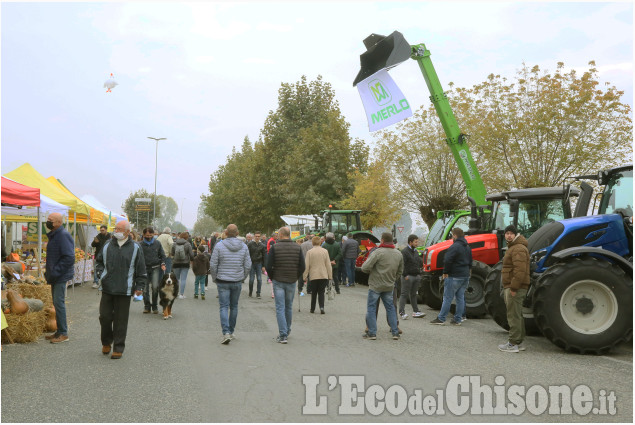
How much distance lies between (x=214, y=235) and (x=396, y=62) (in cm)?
1125

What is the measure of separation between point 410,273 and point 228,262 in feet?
15.5

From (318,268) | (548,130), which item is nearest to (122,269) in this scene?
(318,268)

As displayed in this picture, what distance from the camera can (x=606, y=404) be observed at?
602 centimetres

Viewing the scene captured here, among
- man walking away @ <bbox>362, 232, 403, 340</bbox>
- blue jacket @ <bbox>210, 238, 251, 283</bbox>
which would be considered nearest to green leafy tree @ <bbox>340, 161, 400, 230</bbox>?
man walking away @ <bbox>362, 232, 403, 340</bbox>

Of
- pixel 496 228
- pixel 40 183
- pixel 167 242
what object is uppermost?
pixel 40 183

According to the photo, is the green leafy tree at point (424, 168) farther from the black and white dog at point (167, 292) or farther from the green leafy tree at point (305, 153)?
the black and white dog at point (167, 292)

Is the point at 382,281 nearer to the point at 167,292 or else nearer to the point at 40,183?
the point at 167,292

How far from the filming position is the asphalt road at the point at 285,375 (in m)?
5.61

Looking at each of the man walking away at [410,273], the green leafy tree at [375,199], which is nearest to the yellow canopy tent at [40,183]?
the man walking away at [410,273]

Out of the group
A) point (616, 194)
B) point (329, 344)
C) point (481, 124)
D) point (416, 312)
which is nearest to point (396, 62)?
point (416, 312)

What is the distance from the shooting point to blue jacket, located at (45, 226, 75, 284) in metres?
9.15

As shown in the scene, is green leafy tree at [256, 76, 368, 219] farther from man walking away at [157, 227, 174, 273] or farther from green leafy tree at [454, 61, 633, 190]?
man walking away at [157, 227, 174, 273]

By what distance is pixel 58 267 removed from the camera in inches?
360

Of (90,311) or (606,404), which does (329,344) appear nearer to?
(606,404)
